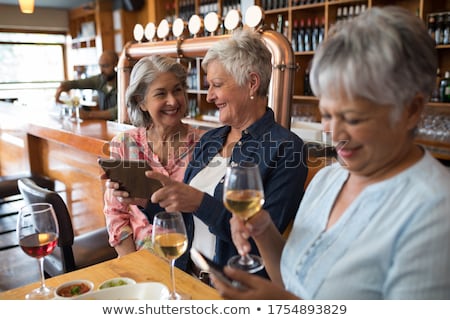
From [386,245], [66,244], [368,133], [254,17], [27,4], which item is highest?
[27,4]

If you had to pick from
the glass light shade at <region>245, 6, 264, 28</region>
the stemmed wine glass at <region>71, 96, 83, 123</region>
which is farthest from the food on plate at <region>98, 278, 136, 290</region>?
the stemmed wine glass at <region>71, 96, 83, 123</region>

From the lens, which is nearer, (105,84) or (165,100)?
(165,100)

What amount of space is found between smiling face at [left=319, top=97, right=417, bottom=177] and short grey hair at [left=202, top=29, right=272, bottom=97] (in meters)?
0.73

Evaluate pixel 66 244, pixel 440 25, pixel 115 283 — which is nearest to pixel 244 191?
pixel 115 283

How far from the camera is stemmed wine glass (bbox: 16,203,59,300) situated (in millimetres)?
1140

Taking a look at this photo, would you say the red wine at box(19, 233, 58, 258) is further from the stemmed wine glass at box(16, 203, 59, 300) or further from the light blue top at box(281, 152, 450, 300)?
the light blue top at box(281, 152, 450, 300)

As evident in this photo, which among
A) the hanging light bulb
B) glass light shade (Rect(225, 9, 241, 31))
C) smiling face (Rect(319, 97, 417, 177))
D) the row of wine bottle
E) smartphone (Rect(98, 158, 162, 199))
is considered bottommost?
smartphone (Rect(98, 158, 162, 199))

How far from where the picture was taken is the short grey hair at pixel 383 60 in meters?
0.80

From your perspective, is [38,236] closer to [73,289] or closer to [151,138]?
[73,289]

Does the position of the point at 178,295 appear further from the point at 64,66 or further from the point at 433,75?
the point at 64,66

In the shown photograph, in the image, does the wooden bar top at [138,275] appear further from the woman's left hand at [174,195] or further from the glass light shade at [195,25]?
the glass light shade at [195,25]

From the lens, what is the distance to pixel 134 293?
110 cm

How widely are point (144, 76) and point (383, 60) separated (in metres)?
1.37

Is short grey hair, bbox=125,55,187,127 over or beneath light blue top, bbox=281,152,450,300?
over
